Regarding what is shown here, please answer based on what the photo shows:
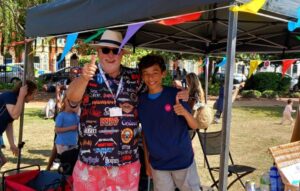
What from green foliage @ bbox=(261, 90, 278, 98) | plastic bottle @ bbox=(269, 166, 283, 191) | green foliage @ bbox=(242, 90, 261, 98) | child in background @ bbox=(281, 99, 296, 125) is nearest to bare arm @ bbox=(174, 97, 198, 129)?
plastic bottle @ bbox=(269, 166, 283, 191)

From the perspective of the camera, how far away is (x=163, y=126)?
10.1ft

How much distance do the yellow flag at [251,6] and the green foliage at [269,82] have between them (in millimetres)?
21925

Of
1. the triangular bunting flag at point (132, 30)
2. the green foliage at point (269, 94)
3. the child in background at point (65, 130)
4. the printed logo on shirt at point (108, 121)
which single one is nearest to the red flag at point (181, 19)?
the triangular bunting flag at point (132, 30)

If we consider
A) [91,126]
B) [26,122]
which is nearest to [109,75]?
[91,126]

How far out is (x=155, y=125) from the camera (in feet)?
10.1

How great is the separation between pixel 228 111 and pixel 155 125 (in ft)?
2.05

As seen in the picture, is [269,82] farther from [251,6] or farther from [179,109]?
[251,6]

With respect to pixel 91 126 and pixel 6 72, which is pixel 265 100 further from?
pixel 91 126

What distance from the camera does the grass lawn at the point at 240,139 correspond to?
706 cm

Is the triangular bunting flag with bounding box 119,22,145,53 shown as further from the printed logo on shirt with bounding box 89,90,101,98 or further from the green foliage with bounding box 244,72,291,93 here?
the green foliage with bounding box 244,72,291,93

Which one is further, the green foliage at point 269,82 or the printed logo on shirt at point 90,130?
the green foliage at point 269,82

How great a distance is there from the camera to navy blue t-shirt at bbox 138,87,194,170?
305cm

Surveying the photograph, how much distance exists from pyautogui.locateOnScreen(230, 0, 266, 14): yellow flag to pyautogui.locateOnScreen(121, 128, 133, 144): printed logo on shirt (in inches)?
42.0

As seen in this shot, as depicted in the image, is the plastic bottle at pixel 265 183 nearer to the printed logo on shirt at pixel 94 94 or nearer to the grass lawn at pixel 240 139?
the printed logo on shirt at pixel 94 94
